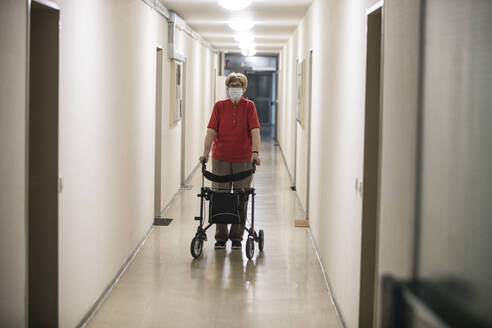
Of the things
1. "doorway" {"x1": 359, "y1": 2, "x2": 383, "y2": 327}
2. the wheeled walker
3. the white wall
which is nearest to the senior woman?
the wheeled walker

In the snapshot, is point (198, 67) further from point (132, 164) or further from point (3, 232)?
point (3, 232)

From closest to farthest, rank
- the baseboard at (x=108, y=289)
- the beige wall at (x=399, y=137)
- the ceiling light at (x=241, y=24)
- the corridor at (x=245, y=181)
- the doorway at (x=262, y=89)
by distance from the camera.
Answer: the corridor at (x=245, y=181) < the beige wall at (x=399, y=137) < the baseboard at (x=108, y=289) < the ceiling light at (x=241, y=24) < the doorway at (x=262, y=89)

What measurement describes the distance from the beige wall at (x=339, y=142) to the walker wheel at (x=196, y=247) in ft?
3.69

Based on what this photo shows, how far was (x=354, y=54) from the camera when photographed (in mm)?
3795

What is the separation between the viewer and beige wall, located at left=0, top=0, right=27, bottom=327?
2443mm

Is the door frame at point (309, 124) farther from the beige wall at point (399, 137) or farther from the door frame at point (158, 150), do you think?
the beige wall at point (399, 137)

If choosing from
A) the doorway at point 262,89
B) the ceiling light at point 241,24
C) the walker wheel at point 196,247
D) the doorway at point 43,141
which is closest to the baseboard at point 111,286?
the walker wheel at point 196,247

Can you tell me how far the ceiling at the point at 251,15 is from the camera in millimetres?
7656

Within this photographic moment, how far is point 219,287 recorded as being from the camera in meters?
4.86

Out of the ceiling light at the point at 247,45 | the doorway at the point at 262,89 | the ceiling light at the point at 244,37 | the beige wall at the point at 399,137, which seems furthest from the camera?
the doorway at the point at 262,89

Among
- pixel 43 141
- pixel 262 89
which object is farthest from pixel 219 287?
pixel 262 89

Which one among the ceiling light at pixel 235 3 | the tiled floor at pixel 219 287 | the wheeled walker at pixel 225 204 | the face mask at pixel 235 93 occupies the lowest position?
the tiled floor at pixel 219 287

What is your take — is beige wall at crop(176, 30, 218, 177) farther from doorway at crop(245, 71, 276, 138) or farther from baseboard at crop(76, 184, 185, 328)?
doorway at crop(245, 71, 276, 138)

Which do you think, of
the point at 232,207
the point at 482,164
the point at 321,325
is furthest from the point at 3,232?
the point at 232,207
